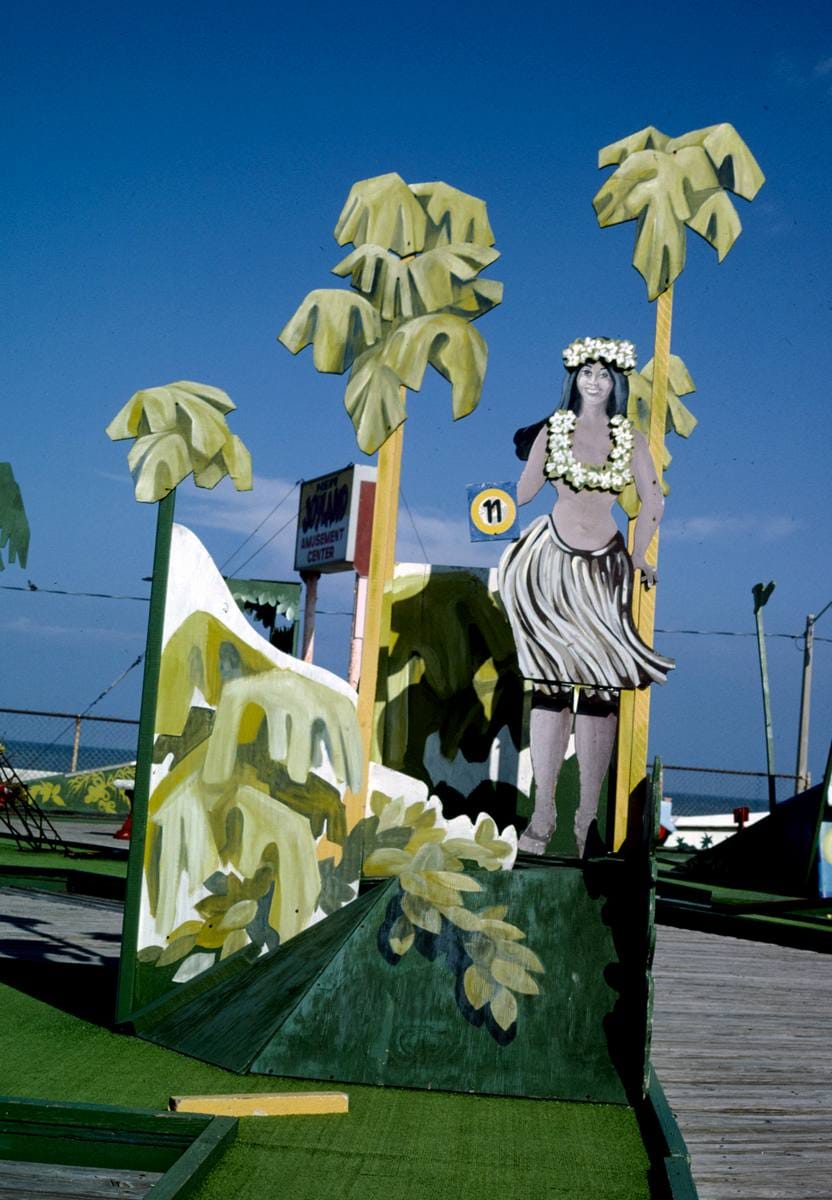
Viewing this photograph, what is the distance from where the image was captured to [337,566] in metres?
15.0

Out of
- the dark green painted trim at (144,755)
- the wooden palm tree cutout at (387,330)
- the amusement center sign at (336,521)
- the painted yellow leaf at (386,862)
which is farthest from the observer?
the amusement center sign at (336,521)

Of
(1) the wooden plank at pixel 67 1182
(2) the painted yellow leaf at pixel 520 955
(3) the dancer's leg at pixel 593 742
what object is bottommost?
(1) the wooden plank at pixel 67 1182

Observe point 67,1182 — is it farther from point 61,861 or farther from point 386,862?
point 61,861

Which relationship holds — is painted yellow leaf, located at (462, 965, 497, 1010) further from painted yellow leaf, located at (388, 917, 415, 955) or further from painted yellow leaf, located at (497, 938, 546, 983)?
painted yellow leaf, located at (388, 917, 415, 955)

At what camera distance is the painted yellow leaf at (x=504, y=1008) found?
20.6 feet

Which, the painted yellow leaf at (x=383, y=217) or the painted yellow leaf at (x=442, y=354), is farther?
the painted yellow leaf at (x=383, y=217)

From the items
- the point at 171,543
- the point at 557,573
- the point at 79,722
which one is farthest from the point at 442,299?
the point at 79,722

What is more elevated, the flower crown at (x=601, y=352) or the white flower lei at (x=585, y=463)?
the flower crown at (x=601, y=352)

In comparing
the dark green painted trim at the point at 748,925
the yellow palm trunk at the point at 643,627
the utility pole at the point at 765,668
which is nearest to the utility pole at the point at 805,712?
the utility pole at the point at 765,668

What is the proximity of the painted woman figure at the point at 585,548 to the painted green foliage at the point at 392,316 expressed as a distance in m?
0.73

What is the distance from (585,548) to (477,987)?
3.17 metres

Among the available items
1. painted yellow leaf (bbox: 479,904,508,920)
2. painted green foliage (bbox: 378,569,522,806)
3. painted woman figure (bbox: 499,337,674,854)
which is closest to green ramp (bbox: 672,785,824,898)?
painted green foliage (bbox: 378,569,522,806)

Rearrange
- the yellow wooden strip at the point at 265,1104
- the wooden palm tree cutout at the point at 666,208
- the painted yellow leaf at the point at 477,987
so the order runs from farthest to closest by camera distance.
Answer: the wooden palm tree cutout at the point at 666,208 < the painted yellow leaf at the point at 477,987 < the yellow wooden strip at the point at 265,1104

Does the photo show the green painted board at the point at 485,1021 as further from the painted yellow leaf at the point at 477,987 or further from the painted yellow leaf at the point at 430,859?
the painted yellow leaf at the point at 430,859
